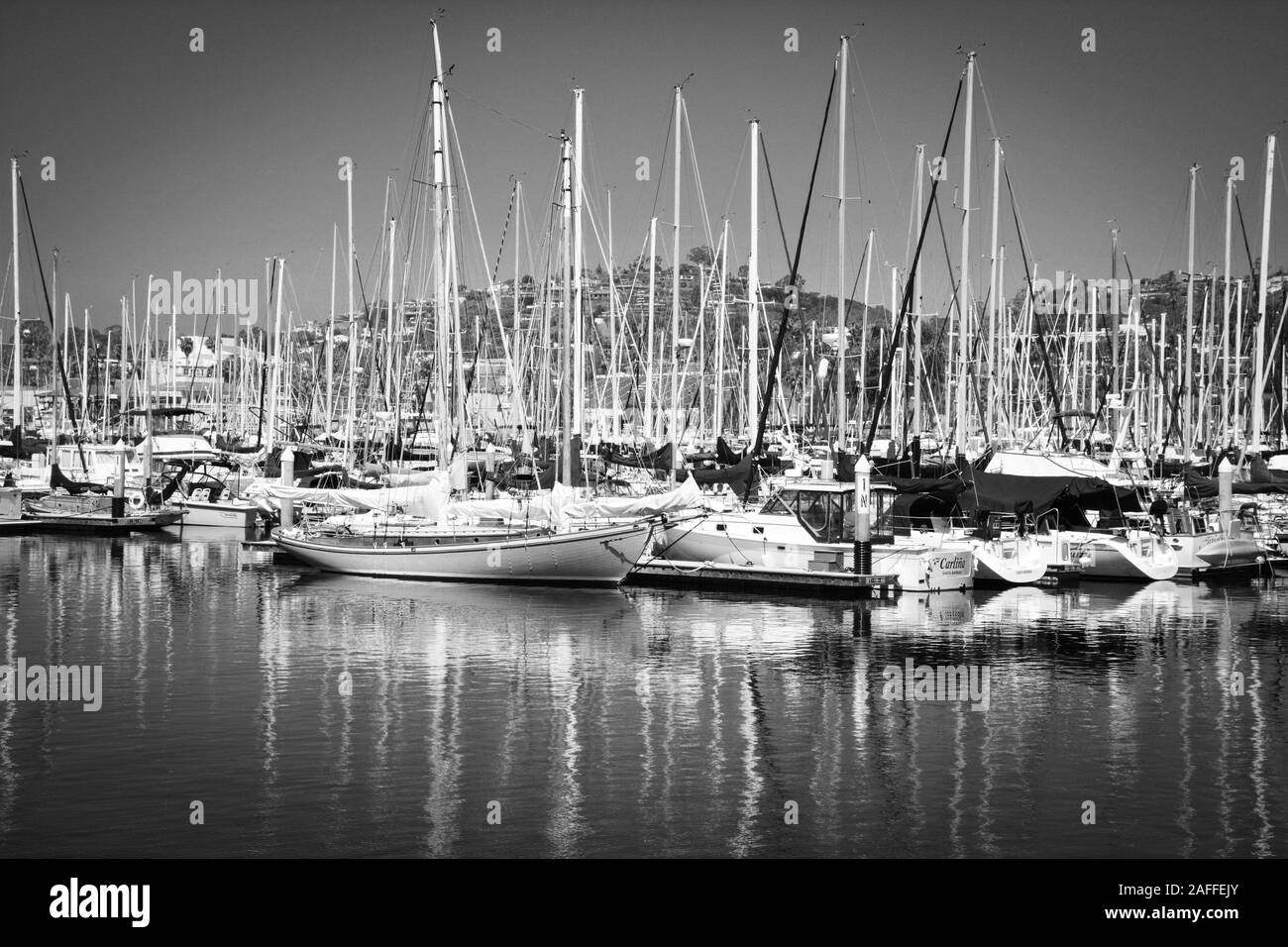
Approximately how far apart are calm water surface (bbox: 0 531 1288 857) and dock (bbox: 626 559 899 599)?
2.53 ft

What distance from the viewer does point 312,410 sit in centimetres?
9675

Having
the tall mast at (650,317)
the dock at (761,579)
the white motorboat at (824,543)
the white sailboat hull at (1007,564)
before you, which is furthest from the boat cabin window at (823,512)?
the tall mast at (650,317)

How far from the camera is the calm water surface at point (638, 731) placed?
17031mm

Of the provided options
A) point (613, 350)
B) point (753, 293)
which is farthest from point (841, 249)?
point (613, 350)

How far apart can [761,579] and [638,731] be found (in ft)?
55.3

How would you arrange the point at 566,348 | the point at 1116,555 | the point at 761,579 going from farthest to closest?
1. the point at 1116,555
2. the point at 761,579
3. the point at 566,348

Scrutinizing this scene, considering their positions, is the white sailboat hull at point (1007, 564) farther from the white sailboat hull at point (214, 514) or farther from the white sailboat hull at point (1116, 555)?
the white sailboat hull at point (214, 514)

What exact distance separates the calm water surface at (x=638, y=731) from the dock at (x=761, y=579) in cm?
77

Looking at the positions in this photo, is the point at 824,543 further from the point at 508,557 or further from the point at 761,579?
the point at 508,557

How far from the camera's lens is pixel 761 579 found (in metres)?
38.7

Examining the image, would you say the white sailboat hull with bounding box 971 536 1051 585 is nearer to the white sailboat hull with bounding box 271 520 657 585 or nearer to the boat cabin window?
the boat cabin window

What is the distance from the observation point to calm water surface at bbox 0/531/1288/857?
55.9 ft
